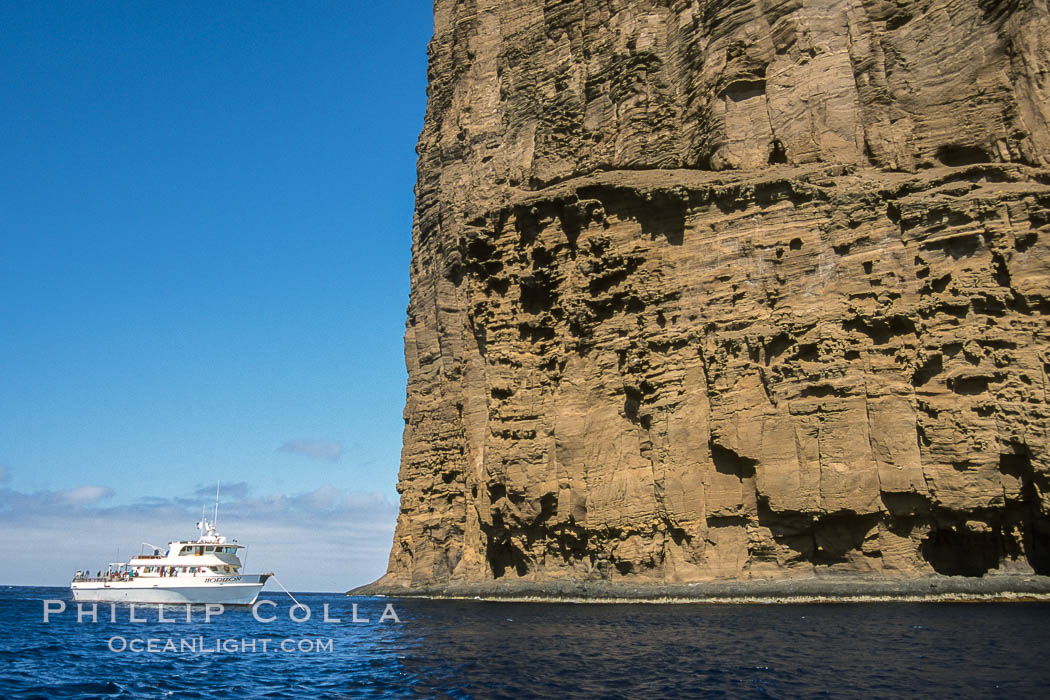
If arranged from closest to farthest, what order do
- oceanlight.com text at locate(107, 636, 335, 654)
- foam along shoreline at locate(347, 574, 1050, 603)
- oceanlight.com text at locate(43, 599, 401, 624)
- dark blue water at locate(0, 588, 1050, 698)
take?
dark blue water at locate(0, 588, 1050, 698)
oceanlight.com text at locate(107, 636, 335, 654)
foam along shoreline at locate(347, 574, 1050, 603)
oceanlight.com text at locate(43, 599, 401, 624)

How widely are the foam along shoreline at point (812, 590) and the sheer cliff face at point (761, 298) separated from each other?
118 centimetres

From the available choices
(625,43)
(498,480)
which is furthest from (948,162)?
(498,480)

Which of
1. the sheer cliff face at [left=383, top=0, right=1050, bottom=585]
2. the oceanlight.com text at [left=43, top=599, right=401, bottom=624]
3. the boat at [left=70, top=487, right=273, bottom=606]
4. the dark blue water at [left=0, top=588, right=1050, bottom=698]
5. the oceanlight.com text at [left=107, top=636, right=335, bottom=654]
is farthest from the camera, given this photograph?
the boat at [left=70, top=487, right=273, bottom=606]

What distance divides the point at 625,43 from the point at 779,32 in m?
8.89

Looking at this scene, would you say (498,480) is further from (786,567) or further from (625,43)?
(625,43)

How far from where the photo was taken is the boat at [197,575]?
150 ft

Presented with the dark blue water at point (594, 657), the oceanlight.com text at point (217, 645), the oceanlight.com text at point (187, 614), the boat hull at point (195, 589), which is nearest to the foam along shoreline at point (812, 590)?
the dark blue water at point (594, 657)

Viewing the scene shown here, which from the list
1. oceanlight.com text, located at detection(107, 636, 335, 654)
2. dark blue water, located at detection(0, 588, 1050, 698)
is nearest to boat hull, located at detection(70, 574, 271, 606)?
dark blue water, located at detection(0, 588, 1050, 698)

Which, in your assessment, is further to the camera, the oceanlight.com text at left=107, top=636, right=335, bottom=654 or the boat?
the boat

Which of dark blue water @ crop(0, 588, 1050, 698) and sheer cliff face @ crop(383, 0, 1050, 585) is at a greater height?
sheer cliff face @ crop(383, 0, 1050, 585)

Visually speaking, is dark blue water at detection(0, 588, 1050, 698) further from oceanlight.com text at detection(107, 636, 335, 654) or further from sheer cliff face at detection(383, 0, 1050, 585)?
sheer cliff face at detection(383, 0, 1050, 585)

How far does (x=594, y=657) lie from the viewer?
1895 centimetres

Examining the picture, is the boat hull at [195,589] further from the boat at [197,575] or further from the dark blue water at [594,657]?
the dark blue water at [594,657]

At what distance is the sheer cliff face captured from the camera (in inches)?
1293
